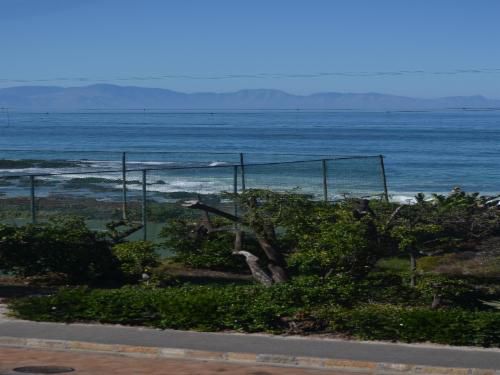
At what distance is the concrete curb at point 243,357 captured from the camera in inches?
472

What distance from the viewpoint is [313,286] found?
15.2 meters

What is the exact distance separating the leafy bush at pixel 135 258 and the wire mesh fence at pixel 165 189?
1.79 metres

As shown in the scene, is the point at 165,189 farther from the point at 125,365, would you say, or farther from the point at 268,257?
the point at 125,365

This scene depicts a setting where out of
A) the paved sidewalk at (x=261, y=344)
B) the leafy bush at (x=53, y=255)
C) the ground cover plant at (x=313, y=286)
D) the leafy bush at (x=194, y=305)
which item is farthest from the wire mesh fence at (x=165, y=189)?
the paved sidewalk at (x=261, y=344)

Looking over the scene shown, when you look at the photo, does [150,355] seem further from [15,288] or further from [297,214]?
[15,288]

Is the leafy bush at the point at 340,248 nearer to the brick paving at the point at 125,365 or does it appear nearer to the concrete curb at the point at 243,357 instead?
the concrete curb at the point at 243,357

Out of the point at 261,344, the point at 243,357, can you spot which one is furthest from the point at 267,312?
the point at 243,357

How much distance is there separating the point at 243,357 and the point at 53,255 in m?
6.94

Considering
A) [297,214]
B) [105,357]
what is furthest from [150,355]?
[297,214]

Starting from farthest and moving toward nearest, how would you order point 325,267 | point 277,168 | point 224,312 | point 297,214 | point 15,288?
point 277,168 → point 15,288 → point 297,214 → point 325,267 → point 224,312

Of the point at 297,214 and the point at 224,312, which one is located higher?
the point at 297,214

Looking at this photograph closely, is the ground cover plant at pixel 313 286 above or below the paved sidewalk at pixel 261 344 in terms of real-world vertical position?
above

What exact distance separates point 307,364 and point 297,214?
509 centimetres

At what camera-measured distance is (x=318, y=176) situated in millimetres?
29391
